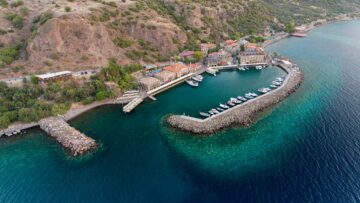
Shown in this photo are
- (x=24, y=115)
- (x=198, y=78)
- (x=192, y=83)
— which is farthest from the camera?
(x=198, y=78)

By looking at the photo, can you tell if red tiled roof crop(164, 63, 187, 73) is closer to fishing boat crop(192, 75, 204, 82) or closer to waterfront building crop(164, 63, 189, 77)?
waterfront building crop(164, 63, 189, 77)

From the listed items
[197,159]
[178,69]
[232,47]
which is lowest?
[197,159]

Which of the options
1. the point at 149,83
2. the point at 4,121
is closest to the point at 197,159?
the point at 149,83

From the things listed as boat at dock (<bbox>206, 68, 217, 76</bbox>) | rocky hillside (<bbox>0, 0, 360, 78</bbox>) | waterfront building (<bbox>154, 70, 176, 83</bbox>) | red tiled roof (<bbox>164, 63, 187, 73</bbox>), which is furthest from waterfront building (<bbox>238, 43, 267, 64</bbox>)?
waterfront building (<bbox>154, 70, 176, 83</bbox>)

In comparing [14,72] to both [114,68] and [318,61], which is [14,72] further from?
[318,61]

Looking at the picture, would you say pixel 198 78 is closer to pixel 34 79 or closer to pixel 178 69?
pixel 178 69

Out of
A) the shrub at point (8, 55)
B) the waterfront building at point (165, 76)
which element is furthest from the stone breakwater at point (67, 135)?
the waterfront building at point (165, 76)
